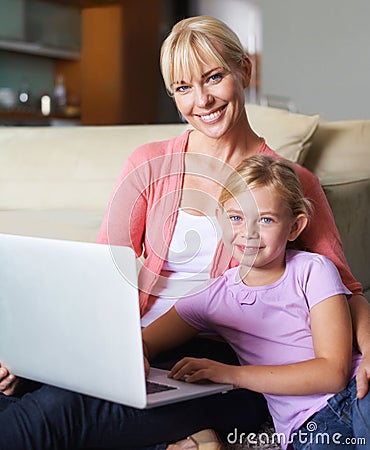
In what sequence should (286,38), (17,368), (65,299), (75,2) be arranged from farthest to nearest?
(75,2)
(286,38)
(17,368)
(65,299)

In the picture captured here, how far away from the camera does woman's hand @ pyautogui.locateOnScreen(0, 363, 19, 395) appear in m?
1.29

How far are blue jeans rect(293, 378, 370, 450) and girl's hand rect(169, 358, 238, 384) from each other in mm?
158

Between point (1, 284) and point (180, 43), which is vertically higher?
point (180, 43)

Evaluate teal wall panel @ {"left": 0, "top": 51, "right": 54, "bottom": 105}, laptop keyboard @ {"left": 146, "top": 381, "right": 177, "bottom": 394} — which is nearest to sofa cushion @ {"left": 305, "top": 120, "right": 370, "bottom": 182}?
laptop keyboard @ {"left": 146, "top": 381, "right": 177, "bottom": 394}

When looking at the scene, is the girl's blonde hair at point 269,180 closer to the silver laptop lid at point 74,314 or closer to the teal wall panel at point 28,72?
the silver laptop lid at point 74,314

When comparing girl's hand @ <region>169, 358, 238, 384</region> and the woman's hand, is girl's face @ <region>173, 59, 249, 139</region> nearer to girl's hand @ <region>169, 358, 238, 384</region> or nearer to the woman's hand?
girl's hand @ <region>169, 358, 238, 384</region>

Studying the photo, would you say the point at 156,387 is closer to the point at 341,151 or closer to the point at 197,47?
the point at 197,47

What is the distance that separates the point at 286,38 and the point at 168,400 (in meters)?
4.62

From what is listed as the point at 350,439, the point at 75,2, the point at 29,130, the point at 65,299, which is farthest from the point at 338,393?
the point at 75,2

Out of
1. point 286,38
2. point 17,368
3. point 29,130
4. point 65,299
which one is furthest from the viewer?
point 286,38

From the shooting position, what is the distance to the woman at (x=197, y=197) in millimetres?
1396

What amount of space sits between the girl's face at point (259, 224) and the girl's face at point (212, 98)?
0.19 meters

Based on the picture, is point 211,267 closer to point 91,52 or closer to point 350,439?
point 350,439

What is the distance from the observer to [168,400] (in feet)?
3.68
